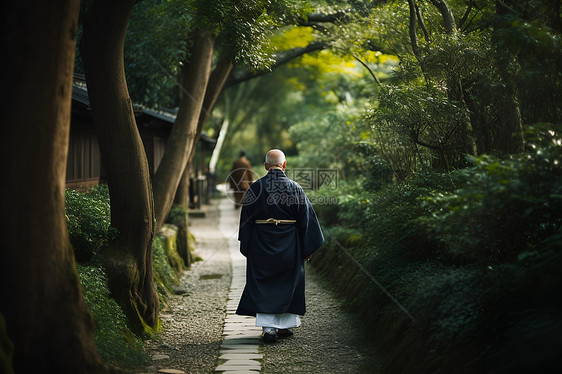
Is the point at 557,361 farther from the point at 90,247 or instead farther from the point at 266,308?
the point at 90,247

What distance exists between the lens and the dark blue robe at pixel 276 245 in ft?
21.8

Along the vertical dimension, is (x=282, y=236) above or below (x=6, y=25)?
below

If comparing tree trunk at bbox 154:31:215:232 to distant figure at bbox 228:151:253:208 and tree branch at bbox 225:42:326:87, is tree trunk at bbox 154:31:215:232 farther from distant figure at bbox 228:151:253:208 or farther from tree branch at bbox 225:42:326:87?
distant figure at bbox 228:151:253:208

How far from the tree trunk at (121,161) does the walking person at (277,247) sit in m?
1.18

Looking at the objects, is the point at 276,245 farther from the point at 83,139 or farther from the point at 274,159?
the point at 83,139

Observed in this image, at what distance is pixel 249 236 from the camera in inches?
268

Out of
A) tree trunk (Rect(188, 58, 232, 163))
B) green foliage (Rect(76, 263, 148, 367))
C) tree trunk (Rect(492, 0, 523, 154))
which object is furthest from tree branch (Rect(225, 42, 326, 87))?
green foliage (Rect(76, 263, 148, 367))

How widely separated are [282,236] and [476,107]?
9.43ft

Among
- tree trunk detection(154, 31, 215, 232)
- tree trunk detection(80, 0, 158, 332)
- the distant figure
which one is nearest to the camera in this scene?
tree trunk detection(80, 0, 158, 332)

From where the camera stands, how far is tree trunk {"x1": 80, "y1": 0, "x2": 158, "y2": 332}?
6.08 m

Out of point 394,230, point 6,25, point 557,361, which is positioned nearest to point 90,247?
point 6,25

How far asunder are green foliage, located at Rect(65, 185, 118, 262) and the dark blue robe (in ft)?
5.19

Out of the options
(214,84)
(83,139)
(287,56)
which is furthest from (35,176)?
(287,56)

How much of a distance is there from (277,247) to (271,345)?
1119 mm
